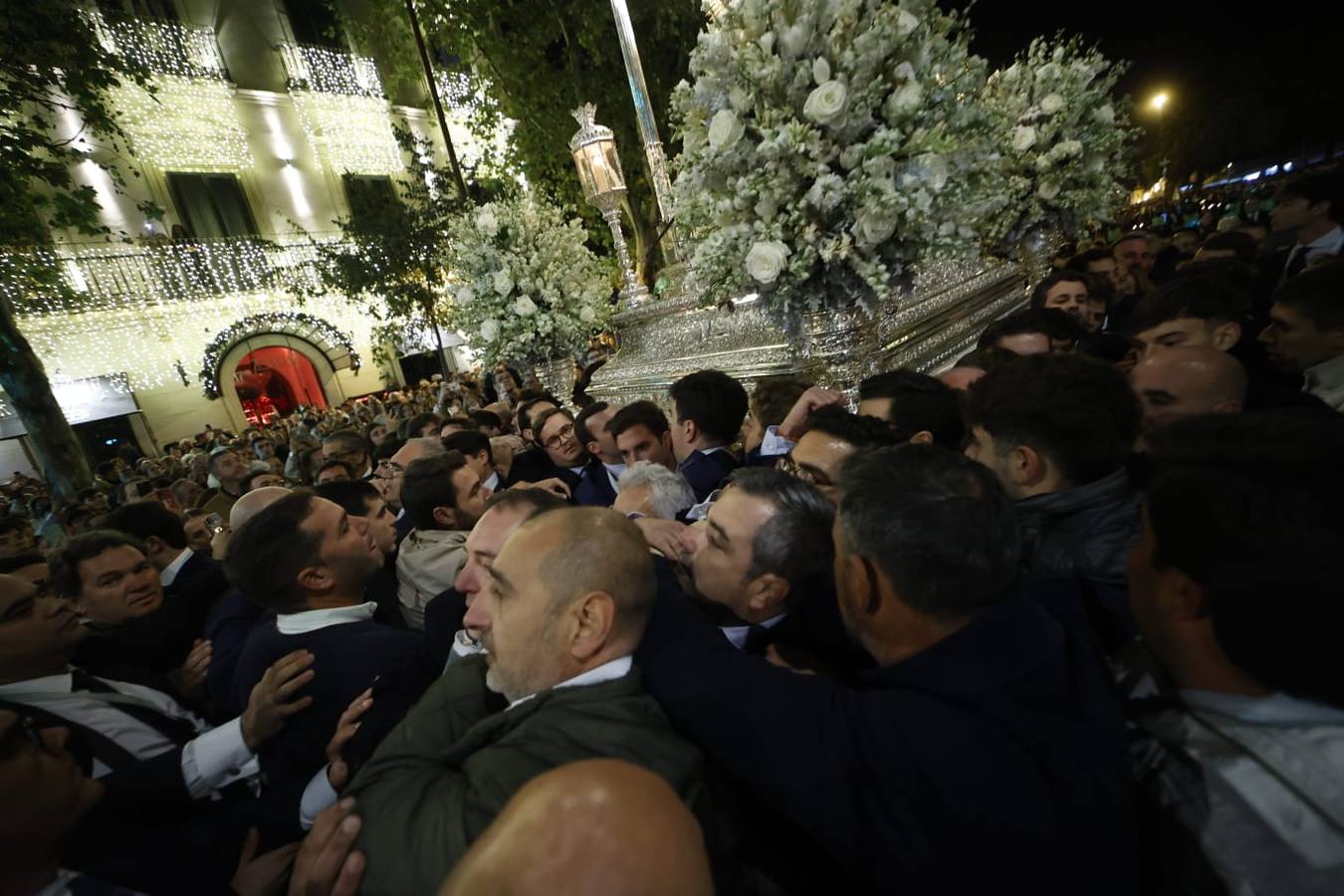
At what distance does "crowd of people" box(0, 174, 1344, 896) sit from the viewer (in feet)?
2.94

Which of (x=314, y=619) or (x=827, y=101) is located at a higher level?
(x=827, y=101)

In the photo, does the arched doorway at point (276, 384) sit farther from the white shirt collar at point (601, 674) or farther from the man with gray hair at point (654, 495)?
the white shirt collar at point (601, 674)

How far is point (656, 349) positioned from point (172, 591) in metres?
4.53

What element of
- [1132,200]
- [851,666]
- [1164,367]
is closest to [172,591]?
[851,666]

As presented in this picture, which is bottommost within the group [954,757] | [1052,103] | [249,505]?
[954,757]

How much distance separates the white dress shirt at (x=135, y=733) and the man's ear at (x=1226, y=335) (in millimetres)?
5100

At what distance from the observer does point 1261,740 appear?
2.95 feet

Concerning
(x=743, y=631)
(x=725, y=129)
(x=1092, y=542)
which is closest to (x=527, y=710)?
(x=743, y=631)

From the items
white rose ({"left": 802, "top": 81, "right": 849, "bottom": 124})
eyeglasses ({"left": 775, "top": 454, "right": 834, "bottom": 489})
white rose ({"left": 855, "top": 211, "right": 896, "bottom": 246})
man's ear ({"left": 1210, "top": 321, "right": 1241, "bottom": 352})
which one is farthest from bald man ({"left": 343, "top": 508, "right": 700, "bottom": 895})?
man's ear ({"left": 1210, "top": 321, "right": 1241, "bottom": 352})

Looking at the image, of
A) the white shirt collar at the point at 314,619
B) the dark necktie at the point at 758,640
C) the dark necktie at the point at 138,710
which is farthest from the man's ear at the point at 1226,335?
the dark necktie at the point at 138,710

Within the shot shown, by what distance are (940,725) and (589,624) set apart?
745 millimetres

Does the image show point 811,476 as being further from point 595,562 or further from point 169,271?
point 169,271

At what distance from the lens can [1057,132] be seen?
6527 millimetres

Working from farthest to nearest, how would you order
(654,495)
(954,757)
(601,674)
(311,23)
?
(311,23)
(654,495)
(601,674)
(954,757)
